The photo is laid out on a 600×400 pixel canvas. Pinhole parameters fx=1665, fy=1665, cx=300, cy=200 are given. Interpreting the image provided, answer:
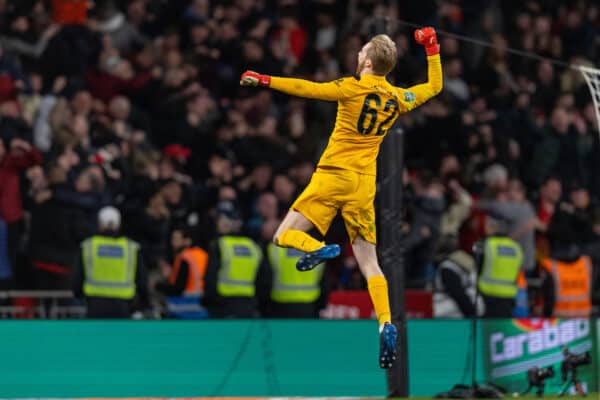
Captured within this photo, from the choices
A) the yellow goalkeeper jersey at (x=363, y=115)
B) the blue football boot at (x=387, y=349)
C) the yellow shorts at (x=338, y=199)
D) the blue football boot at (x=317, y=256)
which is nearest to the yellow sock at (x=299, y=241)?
the blue football boot at (x=317, y=256)

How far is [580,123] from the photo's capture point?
80.6ft

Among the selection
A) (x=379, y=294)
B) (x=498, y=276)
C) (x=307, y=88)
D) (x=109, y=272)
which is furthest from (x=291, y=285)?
(x=307, y=88)

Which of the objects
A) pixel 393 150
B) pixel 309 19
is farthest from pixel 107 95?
pixel 393 150

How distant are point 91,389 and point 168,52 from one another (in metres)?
7.04

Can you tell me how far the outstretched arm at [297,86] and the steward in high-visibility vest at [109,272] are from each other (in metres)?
4.87

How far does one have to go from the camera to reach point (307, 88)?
13.0 metres

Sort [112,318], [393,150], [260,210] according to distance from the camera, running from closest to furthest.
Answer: [393,150] < [112,318] < [260,210]

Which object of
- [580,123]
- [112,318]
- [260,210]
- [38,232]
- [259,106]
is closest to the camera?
[112,318]

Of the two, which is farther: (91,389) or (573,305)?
(573,305)

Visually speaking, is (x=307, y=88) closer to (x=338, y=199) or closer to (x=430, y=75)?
(x=338, y=199)

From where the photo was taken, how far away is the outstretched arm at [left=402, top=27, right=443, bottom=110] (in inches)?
538

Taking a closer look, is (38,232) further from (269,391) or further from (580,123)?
(580,123)

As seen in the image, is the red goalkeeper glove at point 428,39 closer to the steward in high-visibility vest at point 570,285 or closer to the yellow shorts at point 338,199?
the yellow shorts at point 338,199

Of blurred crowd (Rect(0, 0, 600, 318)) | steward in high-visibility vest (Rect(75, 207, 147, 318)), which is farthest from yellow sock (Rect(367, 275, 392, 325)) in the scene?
steward in high-visibility vest (Rect(75, 207, 147, 318))
